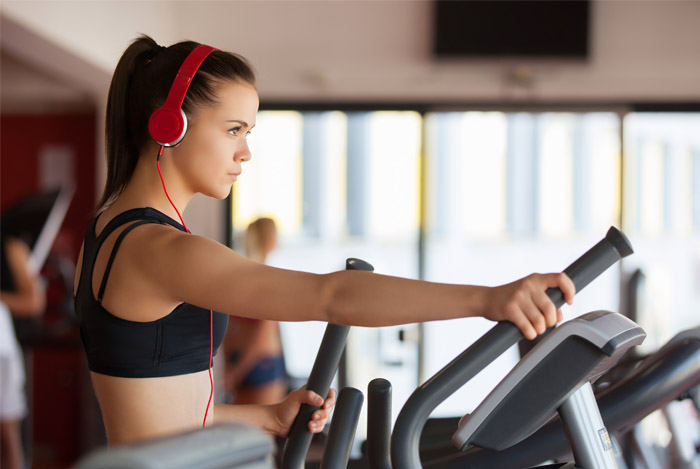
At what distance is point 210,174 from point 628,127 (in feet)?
13.7

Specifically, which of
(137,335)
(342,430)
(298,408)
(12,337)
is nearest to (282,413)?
(298,408)

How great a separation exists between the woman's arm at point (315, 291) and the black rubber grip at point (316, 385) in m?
0.23

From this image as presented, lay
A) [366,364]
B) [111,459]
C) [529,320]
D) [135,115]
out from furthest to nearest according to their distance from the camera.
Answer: [366,364]
[135,115]
[529,320]
[111,459]

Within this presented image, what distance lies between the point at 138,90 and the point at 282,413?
0.52 m

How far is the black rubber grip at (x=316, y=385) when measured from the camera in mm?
1105

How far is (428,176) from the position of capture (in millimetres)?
4844

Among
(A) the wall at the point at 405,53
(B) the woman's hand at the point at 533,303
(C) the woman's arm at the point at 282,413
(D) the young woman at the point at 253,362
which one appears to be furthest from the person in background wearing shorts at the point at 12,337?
(B) the woman's hand at the point at 533,303

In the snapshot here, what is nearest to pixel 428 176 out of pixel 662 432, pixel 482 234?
pixel 482 234

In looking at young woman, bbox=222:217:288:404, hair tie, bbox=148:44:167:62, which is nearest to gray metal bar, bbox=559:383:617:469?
hair tie, bbox=148:44:167:62

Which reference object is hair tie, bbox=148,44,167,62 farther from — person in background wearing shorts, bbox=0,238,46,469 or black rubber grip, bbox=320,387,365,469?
person in background wearing shorts, bbox=0,238,46,469

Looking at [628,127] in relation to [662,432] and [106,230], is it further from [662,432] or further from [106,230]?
[106,230]

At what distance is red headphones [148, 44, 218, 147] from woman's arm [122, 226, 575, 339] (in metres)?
0.13

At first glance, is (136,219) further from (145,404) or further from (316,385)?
(316,385)

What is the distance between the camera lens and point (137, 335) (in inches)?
38.1
